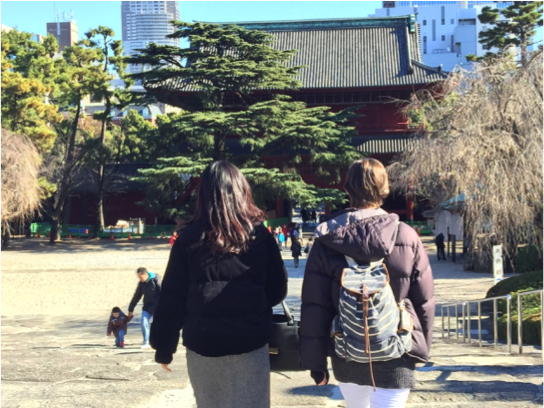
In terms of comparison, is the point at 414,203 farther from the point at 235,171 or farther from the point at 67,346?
the point at 235,171

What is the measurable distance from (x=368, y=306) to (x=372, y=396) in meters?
0.47

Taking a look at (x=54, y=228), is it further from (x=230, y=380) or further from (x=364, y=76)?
(x=230, y=380)

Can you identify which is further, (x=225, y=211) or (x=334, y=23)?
(x=334, y=23)

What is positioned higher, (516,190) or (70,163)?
(70,163)

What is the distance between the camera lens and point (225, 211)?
2832 mm

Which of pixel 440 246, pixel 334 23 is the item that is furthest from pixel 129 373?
pixel 334 23

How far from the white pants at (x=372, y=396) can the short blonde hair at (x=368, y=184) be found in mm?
831

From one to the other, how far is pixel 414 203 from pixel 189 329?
102 feet

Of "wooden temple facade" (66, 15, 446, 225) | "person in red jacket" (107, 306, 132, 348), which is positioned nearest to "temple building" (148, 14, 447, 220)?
"wooden temple facade" (66, 15, 446, 225)

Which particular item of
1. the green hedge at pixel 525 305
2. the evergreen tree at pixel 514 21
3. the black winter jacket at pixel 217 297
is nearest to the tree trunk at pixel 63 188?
the evergreen tree at pixel 514 21

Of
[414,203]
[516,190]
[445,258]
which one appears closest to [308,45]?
[414,203]

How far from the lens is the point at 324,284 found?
2.67m

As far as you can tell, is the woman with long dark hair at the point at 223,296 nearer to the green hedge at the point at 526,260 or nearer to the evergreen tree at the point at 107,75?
the green hedge at the point at 526,260

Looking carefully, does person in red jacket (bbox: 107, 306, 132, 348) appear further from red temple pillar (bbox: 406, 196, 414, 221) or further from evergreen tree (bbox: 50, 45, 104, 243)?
→ red temple pillar (bbox: 406, 196, 414, 221)
